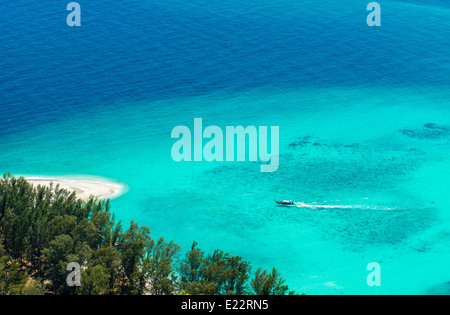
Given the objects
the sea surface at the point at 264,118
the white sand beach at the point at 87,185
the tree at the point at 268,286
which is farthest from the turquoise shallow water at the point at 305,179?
the tree at the point at 268,286

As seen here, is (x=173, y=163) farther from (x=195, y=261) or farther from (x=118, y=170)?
(x=195, y=261)

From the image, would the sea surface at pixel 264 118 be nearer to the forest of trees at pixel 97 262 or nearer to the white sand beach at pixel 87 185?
the white sand beach at pixel 87 185

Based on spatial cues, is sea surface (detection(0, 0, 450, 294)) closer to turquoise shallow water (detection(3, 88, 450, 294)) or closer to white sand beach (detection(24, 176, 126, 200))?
turquoise shallow water (detection(3, 88, 450, 294))

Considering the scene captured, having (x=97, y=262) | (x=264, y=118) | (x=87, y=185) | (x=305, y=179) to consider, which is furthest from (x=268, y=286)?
(x=264, y=118)

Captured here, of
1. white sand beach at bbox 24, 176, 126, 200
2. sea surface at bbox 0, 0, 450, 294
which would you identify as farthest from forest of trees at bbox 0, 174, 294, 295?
white sand beach at bbox 24, 176, 126, 200
